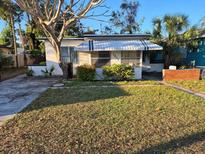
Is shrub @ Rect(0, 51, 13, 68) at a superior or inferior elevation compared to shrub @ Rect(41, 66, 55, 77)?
superior

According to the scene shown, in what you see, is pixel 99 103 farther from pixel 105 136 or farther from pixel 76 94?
pixel 105 136

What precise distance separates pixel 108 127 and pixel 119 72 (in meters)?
9.49

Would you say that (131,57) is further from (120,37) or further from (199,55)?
(199,55)

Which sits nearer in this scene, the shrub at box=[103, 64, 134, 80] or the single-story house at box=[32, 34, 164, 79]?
the shrub at box=[103, 64, 134, 80]

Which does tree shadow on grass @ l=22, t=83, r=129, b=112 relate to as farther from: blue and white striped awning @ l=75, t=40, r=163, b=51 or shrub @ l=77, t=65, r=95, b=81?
blue and white striped awning @ l=75, t=40, r=163, b=51

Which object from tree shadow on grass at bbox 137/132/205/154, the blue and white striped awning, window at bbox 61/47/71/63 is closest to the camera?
tree shadow on grass at bbox 137/132/205/154

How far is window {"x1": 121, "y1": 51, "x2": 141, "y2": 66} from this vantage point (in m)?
16.6

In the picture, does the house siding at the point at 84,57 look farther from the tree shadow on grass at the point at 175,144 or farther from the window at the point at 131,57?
the tree shadow on grass at the point at 175,144

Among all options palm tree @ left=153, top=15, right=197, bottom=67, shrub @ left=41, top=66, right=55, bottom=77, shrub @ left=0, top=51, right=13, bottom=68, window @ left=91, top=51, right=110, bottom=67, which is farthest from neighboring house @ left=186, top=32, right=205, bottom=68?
shrub @ left=0, top=51, right=13, bottom=68

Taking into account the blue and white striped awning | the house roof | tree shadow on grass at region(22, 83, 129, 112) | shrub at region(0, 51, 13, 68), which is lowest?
tree shadow on grass at region(22, 83, 129, 112)

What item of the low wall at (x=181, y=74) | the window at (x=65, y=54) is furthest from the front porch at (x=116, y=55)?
the low wall at (x=181, y=74)

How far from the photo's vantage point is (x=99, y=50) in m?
15.4

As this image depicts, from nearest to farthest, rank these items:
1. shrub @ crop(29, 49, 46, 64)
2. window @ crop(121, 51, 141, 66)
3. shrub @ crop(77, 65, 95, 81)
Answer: shrub @ crop(77, 65, 95, 81) → window @ crop(121, 51, 141, 66) → shrub @ crop(29, 49, 46, 64)

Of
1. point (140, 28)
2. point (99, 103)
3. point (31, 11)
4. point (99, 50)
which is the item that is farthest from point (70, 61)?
point (140, 28)
